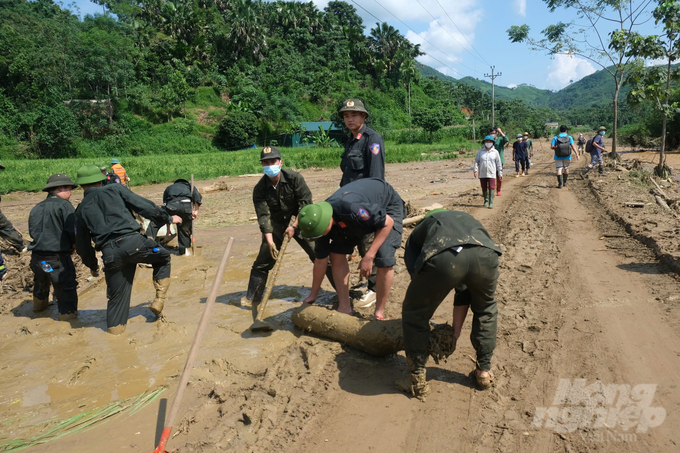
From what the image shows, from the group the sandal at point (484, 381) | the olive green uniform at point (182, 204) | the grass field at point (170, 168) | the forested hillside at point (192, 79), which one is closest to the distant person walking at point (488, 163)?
the olive green uniform at point (182, 204)

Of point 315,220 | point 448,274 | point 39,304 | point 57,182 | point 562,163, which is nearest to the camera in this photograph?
point 448,274

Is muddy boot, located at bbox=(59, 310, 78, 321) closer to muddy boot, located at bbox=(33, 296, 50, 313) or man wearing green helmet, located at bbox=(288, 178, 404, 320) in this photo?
muddy boot, located at bbox=(33, 296, 50, 313)

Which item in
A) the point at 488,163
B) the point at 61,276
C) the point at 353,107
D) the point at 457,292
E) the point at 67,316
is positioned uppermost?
the point at 353,107

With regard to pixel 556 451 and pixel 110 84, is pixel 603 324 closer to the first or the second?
pixel 556 451

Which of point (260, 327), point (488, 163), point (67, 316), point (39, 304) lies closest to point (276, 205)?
point (260, 327)

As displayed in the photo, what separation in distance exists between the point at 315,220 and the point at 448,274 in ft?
4.07

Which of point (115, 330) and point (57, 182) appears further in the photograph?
point (57, 182)

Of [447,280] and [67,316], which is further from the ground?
[447,280]

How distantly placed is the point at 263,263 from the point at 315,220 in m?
2.11

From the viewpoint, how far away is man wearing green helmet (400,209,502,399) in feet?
9.91

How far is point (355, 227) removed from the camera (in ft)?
13.0

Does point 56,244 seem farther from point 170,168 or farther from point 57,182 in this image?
point 170,168

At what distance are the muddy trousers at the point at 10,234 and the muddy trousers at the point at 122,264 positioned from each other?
5012mm

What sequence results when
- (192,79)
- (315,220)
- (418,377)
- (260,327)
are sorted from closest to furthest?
(418,377)
(315,220)
(260,327)
(192,79)
